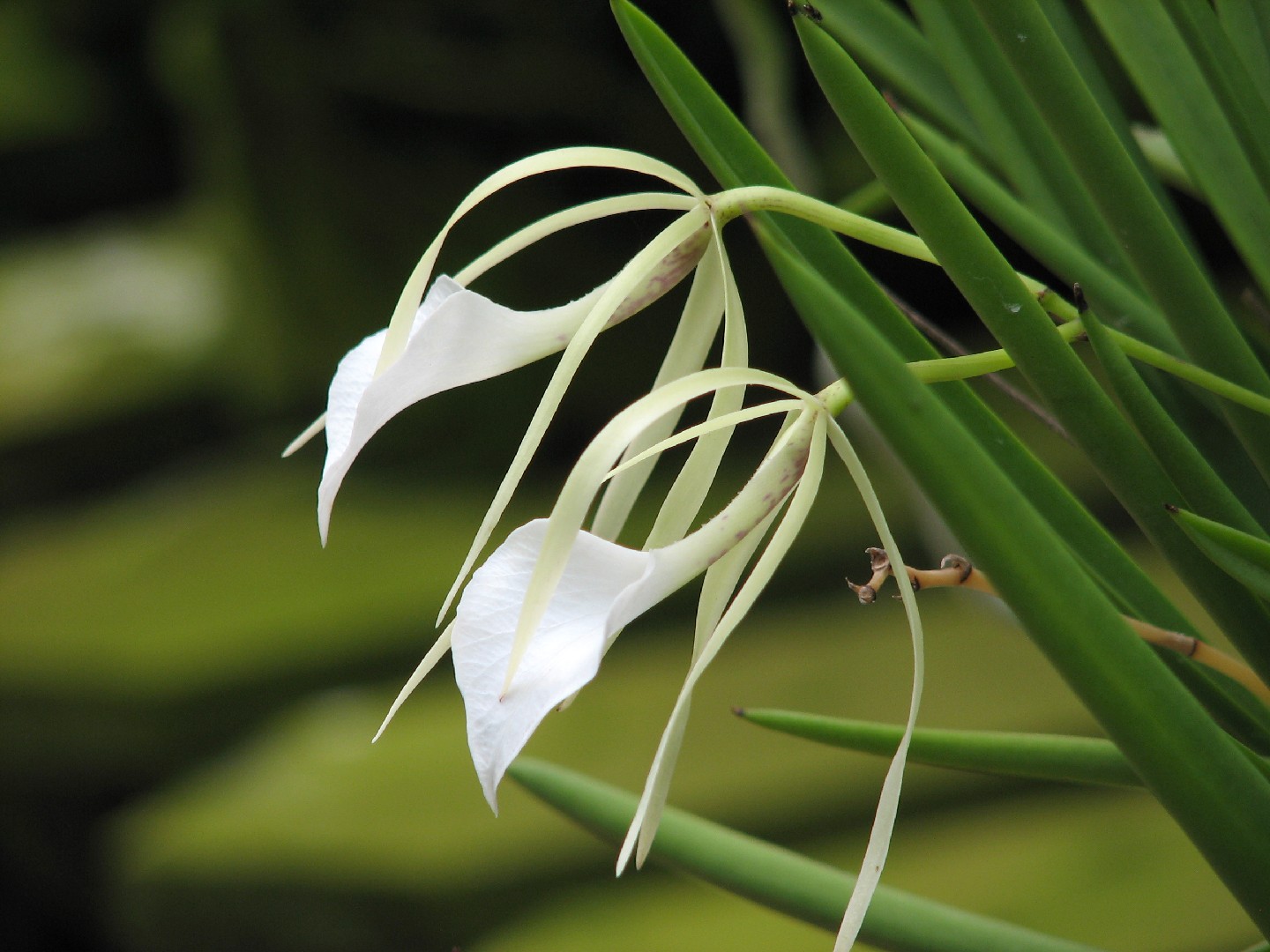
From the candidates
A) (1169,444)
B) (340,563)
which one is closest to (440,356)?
(1169,444)

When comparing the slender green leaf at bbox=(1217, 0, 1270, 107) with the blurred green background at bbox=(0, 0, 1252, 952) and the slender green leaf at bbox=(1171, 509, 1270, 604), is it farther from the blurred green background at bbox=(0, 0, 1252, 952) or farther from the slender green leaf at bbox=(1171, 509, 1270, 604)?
the blurred green background at bbox=(0, 0, 1252, 952)

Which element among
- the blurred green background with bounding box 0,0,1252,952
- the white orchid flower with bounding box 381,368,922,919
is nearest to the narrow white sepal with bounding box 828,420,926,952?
the white orchid flower with bounding box 381,368,922,919

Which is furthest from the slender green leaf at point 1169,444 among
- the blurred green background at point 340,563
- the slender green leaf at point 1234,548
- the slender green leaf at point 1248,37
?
the blurred green background at point 340,563

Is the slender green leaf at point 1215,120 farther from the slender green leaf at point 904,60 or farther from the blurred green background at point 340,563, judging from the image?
the blurred green background at point 340,563

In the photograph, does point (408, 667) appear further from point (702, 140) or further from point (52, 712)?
point (702, 140)

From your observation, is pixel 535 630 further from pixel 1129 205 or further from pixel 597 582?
pixel 1129 205
